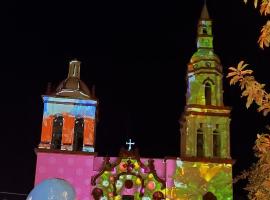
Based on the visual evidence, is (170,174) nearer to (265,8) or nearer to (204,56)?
(204,56)

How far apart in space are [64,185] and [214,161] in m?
11.4

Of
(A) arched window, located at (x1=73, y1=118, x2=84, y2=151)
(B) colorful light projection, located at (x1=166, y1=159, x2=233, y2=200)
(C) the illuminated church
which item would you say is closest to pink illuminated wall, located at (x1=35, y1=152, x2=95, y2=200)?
(C) the illuminated church

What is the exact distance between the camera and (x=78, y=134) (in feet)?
61.3

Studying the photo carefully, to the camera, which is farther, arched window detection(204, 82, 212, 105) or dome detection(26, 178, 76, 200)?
arched window detection(204, 82, 212, 105)

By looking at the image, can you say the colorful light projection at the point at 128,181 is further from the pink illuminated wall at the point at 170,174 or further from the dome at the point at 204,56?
the dome at the point at 204,56

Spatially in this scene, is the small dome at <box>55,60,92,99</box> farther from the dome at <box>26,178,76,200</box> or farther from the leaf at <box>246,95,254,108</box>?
the leaf at <box>246,95,254,108</box>

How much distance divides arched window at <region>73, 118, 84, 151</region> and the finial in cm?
180

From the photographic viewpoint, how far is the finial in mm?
19484

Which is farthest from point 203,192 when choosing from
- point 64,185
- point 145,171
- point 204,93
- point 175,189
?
point 64,185

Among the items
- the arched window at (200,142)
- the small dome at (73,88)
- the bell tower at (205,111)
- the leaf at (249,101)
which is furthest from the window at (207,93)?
the leaf at (249,101)

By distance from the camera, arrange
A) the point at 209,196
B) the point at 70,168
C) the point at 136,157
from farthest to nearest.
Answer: the point at 136,157 < the point at 70,168 < the point at 209,196

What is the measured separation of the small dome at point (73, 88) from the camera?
1878 centimetres

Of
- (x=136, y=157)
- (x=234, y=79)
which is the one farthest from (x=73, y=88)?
(x=234, y=79)

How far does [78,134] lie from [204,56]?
545cm
